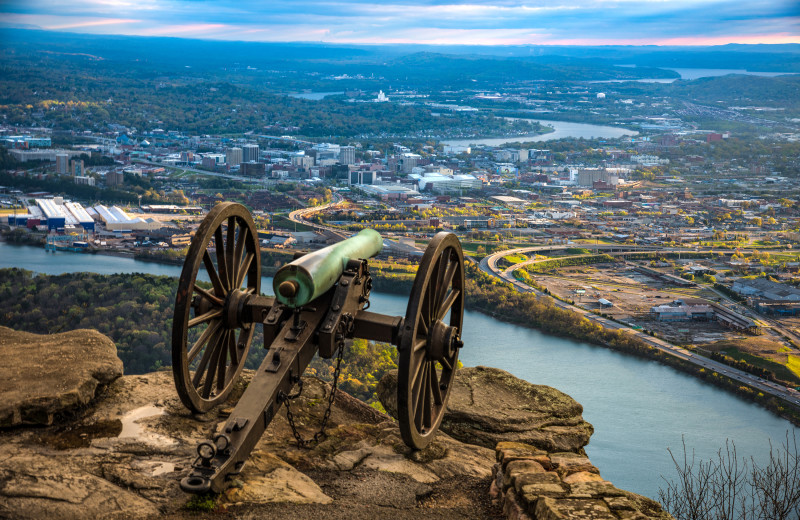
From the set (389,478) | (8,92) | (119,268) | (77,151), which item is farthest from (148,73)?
(389,478)

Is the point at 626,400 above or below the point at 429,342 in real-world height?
below

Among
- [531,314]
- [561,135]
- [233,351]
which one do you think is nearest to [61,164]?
[531,314]

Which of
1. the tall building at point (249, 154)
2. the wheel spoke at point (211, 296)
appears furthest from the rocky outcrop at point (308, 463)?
the tall building at point (249, 154)

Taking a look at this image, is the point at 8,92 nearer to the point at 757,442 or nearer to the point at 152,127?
the point at 152,127

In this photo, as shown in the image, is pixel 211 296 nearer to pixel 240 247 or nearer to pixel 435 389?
pixel 240 247

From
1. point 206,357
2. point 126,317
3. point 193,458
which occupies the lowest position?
point 126,317

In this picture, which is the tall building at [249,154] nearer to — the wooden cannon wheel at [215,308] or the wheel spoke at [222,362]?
the wooden cannon wheel at [215,308]
